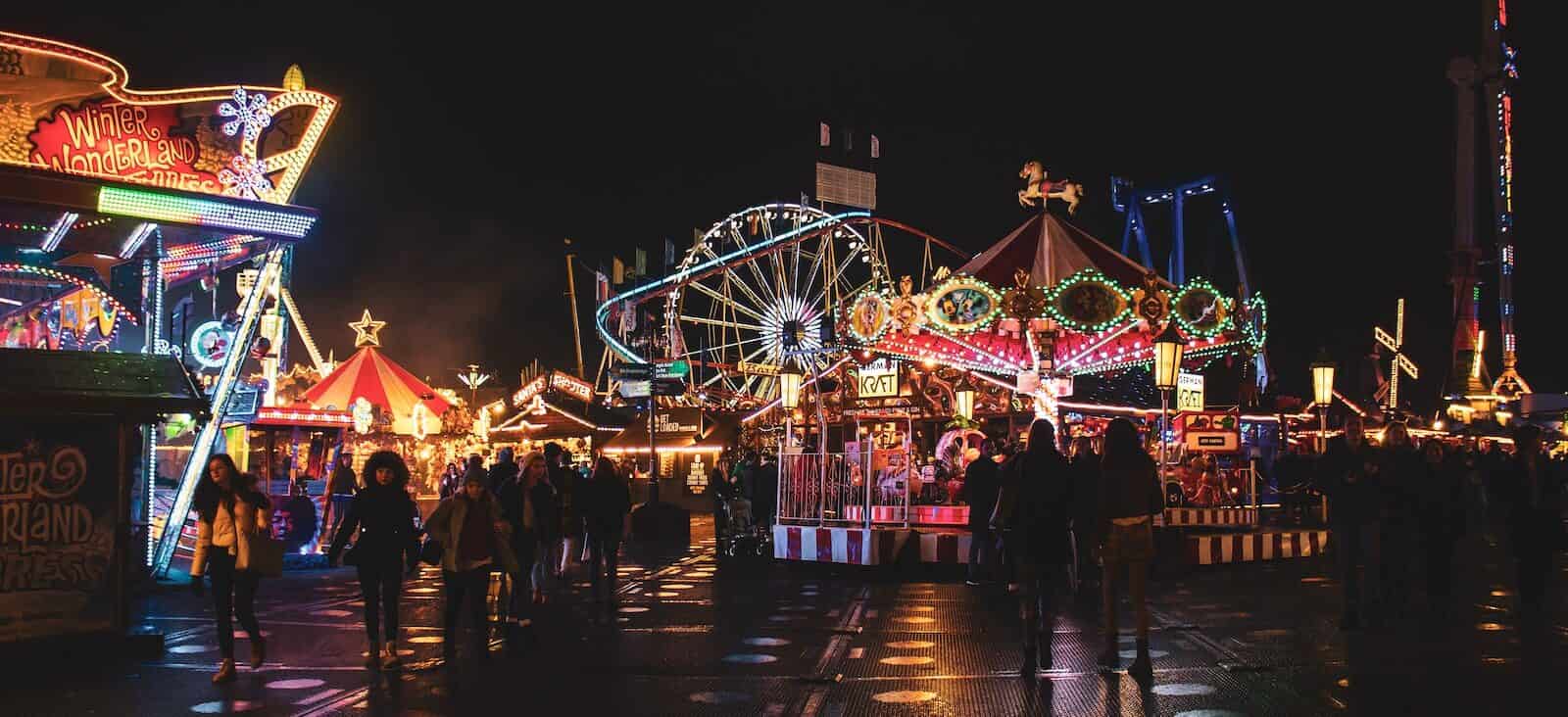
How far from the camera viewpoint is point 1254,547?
711 inches

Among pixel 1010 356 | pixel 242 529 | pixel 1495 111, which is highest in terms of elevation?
pixel 1495 111

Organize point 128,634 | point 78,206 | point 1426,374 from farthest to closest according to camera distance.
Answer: point 1426,374 < point 78,206 < point 128,634

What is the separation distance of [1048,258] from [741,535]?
7.08 meters

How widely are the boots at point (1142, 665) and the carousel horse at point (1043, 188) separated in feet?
51.4

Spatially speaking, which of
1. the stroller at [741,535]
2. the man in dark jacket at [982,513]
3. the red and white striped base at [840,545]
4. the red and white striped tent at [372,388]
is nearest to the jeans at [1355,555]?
the man in dark jacket at [982,513]

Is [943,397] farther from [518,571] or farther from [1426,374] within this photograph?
[1426,374]

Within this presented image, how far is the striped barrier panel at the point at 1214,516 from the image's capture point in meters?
20.6

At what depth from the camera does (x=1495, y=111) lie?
52.1 metres

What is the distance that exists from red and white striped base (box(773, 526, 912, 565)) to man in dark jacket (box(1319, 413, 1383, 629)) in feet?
23.4

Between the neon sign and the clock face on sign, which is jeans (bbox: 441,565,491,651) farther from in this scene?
the clock face on sign

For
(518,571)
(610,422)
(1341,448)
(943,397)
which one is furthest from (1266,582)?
(610,422)

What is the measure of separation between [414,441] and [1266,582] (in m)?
29.0

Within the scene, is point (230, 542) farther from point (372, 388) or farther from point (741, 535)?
point (372, 388)

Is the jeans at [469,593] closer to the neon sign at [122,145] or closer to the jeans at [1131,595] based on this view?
the jeans at [1131,595]
